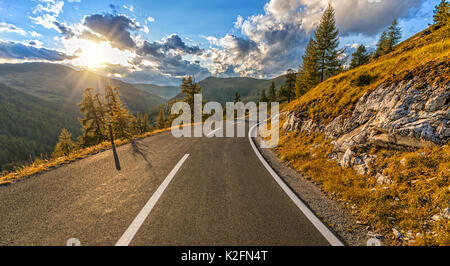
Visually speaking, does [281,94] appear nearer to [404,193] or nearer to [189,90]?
[189,90]

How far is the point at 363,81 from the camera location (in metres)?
8.00

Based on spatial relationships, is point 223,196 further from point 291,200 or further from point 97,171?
point 97,171

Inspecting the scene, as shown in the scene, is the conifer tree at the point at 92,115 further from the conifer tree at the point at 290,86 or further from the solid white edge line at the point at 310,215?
the conifer tree at the point at 290,86

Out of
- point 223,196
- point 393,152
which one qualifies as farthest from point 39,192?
point 393,152

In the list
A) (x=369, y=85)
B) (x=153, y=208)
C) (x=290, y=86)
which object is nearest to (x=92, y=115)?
(x=153, y=208)

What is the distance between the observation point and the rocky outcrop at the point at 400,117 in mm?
4273

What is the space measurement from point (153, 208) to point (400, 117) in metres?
7.17

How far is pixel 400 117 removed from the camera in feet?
16.2

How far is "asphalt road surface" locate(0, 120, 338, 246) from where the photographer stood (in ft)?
9.26

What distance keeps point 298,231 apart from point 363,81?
845 cm

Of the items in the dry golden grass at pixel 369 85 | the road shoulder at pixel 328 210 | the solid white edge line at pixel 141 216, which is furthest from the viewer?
the dry golden grass at pixel 369 85

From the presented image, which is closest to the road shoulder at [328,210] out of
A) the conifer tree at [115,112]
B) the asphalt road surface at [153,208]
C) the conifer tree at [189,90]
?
the asphalt road surface at [153,208]

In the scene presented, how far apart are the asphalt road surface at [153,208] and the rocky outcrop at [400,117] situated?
324 cm

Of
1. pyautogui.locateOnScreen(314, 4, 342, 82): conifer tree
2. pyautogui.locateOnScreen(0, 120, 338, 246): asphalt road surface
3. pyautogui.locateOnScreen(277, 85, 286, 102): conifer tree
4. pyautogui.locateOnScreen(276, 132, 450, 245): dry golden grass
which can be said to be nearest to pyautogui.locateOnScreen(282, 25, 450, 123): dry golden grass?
pyautogui.locateOnScreen(276, 132, 450, 245): dry golden grass
